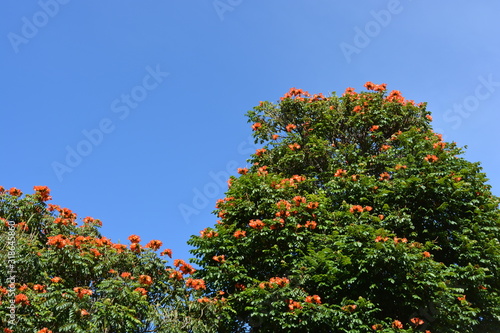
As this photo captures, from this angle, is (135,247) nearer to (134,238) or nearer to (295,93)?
(134,238)

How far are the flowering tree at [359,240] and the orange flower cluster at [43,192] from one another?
4571 mm

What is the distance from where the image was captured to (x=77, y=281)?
12938mm

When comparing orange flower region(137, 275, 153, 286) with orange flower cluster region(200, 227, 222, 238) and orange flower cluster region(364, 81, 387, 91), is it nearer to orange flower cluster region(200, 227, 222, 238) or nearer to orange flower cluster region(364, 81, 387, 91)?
orange flower cluster region(200, 227, 222, 238)

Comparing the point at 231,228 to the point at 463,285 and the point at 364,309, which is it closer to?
the point at 364,309

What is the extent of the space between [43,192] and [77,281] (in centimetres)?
306

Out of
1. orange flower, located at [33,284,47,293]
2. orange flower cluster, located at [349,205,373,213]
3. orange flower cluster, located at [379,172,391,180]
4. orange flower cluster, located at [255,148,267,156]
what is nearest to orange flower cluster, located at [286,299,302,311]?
orange flower cluster, located at [349,205,373,213]

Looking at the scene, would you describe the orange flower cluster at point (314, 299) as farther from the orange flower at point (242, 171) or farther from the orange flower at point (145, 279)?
the orange flower at point (242, 171)

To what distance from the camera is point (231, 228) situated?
1426 cm

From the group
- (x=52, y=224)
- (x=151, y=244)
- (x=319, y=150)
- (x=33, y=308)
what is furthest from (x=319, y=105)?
(x=33, y=308)

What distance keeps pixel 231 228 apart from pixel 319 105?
6.47m

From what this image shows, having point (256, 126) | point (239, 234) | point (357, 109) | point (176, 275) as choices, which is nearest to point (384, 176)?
point (357, 109)

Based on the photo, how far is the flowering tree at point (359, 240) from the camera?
1187 cm

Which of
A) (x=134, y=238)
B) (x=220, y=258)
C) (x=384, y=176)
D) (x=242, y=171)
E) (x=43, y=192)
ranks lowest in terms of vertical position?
(x=220, y=258)

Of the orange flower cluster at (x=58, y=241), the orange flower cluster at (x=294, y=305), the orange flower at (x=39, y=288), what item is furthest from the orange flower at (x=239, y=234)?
the orange flower at (x=39, y=288)
